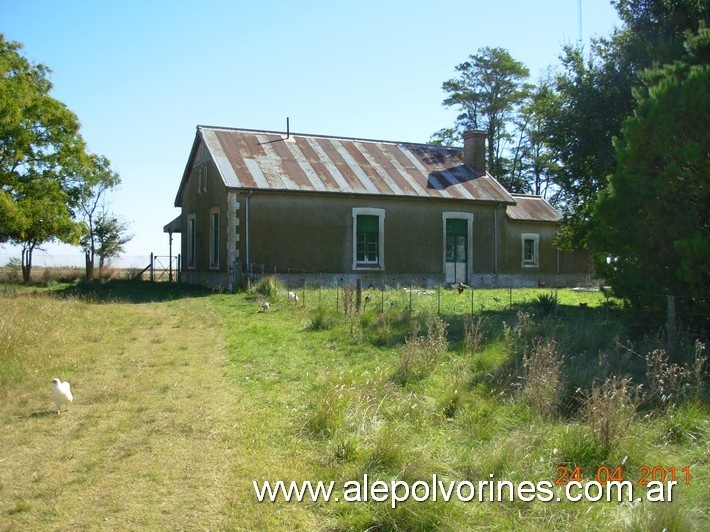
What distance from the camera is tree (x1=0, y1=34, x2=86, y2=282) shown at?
75.0 feet

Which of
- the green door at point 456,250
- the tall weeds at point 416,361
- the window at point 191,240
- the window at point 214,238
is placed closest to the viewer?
the tall weeds at point 416,361

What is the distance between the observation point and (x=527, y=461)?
4910mm

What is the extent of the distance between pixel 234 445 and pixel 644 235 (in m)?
7.17

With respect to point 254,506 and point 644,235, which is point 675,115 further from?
point 254,506

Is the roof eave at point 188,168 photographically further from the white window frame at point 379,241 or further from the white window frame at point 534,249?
the white window frame at point 534,249

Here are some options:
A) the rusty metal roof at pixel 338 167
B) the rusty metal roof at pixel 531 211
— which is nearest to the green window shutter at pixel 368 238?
the rusty metal roof at pixel 338 167

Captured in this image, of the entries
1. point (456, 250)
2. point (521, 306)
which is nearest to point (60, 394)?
point (521, 306)

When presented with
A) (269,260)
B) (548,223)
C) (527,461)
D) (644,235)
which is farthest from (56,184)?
(527,461)

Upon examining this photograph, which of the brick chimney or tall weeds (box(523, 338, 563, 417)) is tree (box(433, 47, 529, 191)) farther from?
tall weeds (box(523, 338, 563, 417))

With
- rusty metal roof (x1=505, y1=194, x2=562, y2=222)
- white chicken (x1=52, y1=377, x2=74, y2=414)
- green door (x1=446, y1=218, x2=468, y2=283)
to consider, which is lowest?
white chicken (x1=52, y1=377, x2=74, y2=414)

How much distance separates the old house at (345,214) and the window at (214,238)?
0.04 metres

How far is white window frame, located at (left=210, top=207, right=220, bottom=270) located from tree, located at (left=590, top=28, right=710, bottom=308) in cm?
1554

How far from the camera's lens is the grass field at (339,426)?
438 cm

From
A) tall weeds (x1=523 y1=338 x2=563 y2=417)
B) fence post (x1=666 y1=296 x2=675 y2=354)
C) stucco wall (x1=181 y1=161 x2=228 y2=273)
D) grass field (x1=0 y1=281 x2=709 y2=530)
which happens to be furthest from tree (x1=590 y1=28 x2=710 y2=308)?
stucco wall (x1=181 y1=161 x2=228 y2=273)
